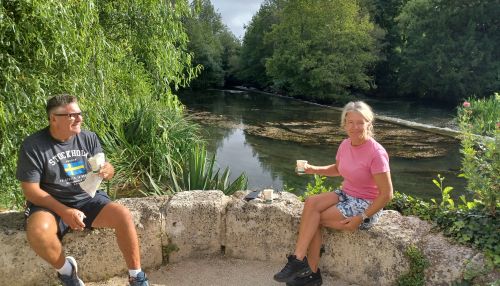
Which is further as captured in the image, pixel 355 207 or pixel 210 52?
pixel 210 52

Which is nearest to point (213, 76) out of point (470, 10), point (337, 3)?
point (337, 3)

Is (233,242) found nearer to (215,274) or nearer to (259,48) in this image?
(215,274)

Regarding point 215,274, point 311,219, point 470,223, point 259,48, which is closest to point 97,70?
point 215,274

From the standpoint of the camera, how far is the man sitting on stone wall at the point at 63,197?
245 cm

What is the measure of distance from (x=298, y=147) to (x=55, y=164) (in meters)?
10.7

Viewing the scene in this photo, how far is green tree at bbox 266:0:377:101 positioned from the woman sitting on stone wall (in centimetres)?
2283

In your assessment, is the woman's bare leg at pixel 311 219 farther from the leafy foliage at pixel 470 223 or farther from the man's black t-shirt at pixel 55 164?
the man's black t-shirt at pixel 55 164

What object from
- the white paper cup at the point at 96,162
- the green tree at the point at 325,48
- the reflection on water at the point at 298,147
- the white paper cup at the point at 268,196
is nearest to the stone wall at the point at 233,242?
the white paper cup at the point at 268,196

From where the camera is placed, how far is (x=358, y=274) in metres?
2.79

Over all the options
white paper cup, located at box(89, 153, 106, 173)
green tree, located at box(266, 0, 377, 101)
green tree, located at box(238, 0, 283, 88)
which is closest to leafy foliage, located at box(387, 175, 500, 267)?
white paper cup, located at box(89, 153, 106, 173)

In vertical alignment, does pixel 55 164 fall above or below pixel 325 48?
below

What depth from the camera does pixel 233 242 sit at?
3.17 meters

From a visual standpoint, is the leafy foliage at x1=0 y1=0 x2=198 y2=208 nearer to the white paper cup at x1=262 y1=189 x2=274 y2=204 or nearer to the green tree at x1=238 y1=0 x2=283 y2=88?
the white paper cup at x1=262 y1=189 x2=274 y2=204

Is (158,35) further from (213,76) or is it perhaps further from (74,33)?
(213,76)
